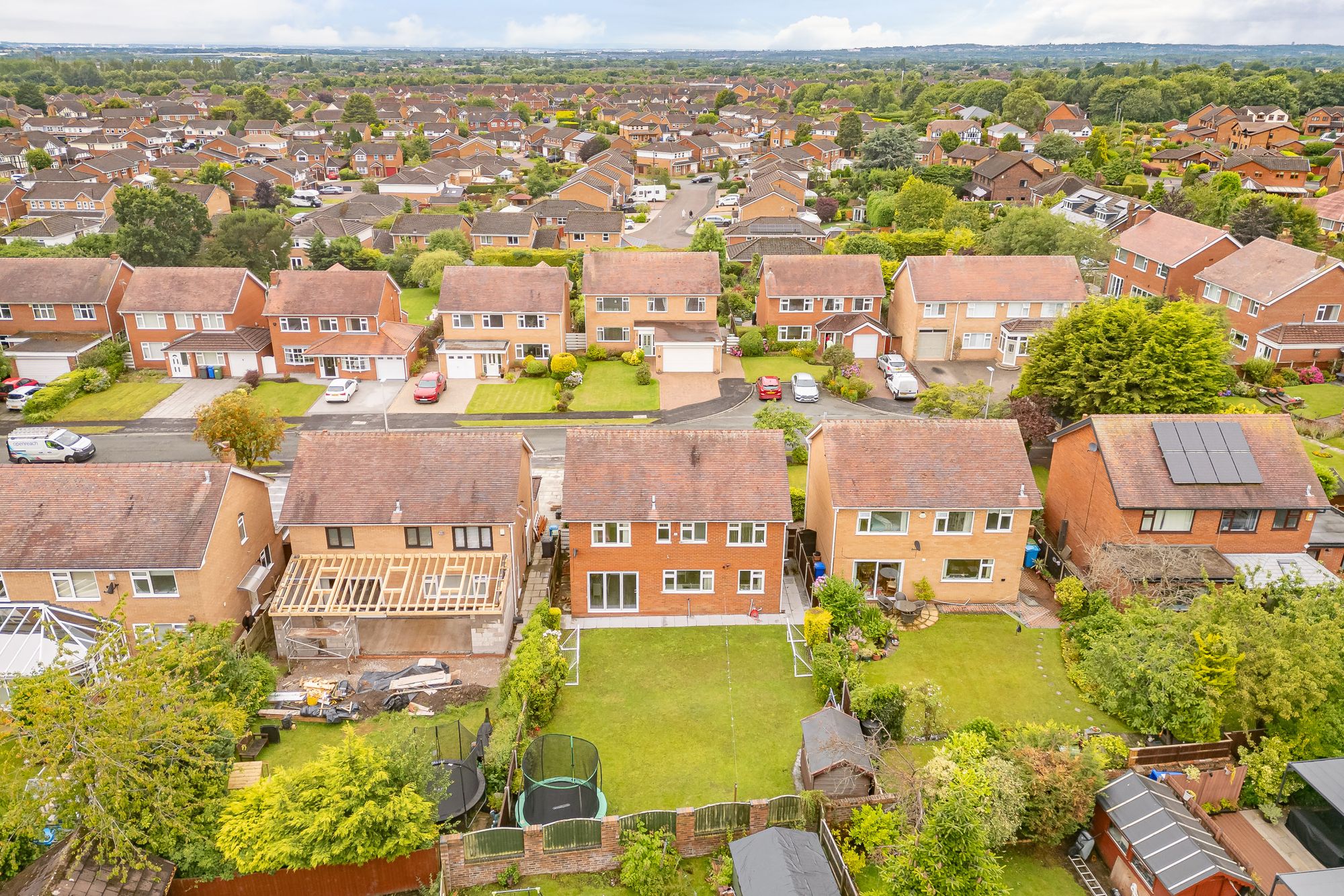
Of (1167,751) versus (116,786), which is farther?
(1167,751)

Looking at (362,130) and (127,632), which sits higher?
(362,130)

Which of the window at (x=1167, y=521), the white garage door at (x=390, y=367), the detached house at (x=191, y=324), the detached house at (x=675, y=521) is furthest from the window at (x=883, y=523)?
the detached house at (x=191, y=324)

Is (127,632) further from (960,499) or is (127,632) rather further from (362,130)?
(362,130)

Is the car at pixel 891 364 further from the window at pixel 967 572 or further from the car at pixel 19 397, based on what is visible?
the car at pixel 19 397

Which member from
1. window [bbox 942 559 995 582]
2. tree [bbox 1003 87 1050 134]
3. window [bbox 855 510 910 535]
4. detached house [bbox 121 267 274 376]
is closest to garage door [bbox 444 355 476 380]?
detached house [bbox 121 267 274 376]

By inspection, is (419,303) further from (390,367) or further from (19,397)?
Result: (19,397)

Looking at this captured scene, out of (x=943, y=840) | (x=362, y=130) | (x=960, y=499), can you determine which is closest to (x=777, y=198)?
(x=960, y=499)

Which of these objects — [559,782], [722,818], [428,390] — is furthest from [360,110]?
[722,818]
